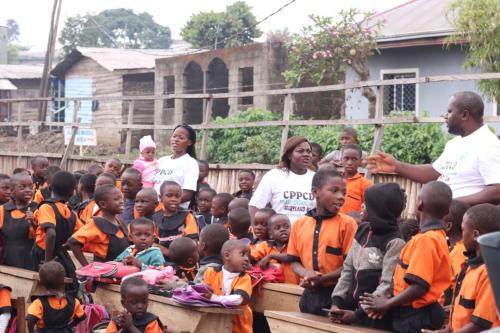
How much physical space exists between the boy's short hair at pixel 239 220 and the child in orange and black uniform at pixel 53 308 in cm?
137

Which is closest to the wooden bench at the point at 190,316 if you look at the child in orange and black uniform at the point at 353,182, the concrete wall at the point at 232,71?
the child in orange and black uniform at the point at 353,182

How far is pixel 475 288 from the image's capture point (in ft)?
15.2

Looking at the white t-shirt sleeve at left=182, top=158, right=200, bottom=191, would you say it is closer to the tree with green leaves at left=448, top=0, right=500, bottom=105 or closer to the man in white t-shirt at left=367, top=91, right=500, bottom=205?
the man in white t-shirt at left=367, top=91, right=500, bottom=205

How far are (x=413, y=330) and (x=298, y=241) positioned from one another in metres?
1.34

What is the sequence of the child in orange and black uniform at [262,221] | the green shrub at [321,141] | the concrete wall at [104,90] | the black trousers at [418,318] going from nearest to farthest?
the black trousers at [418,318] < the child in orange and black uniform at [262,221] < the green shrub at [321,141] < the concrete wall at [104,90]

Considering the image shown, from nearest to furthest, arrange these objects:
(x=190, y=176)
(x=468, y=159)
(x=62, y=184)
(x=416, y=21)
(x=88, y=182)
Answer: (x=468, y=159) → (x=62, y=184) → (x=190, y=176) → (x=88, y=182) → (x=416, y=21)

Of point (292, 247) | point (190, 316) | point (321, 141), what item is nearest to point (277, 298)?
point (292, 247)

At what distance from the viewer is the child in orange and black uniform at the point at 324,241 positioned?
19.4 feet

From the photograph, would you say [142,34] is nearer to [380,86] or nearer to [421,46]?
[421,46]

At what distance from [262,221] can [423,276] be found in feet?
7.64

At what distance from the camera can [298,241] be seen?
20.3 ft

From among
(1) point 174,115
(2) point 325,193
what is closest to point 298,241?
(2) point 325,193

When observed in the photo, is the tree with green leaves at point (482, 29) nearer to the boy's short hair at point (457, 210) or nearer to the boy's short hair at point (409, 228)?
the boy's short hair at point (409, 228)

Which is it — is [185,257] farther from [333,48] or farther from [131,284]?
[333,48]
